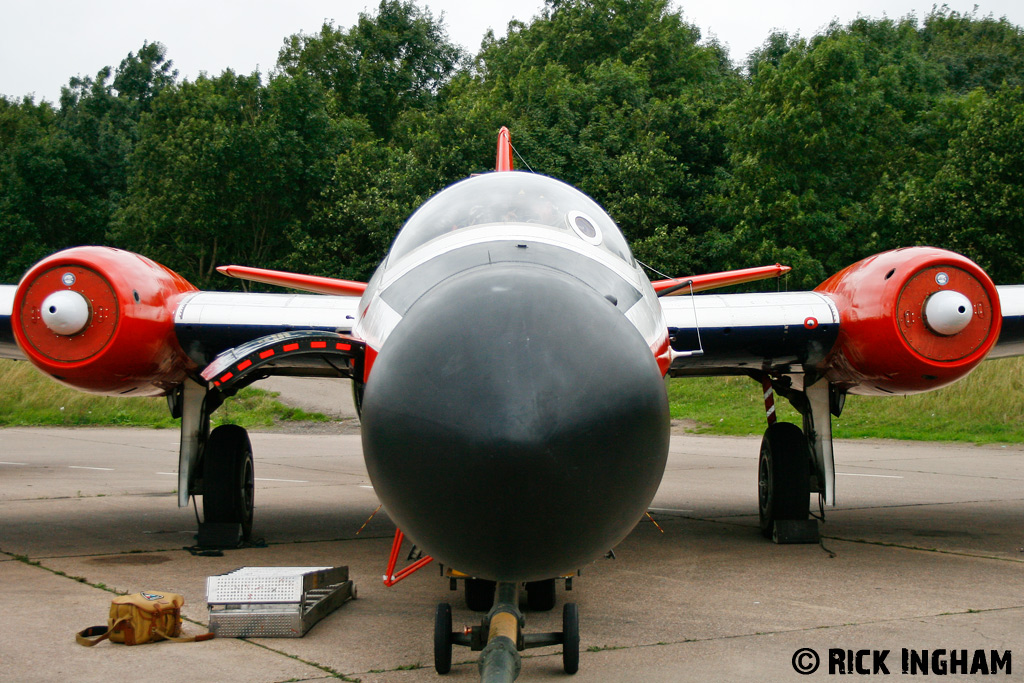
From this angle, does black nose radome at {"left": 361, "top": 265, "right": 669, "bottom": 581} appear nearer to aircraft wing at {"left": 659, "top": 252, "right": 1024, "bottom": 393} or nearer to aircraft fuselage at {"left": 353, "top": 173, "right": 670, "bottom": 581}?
aircraft fuselage at {"left": 353, "top": 173, "right": 670, "bottom": 581}

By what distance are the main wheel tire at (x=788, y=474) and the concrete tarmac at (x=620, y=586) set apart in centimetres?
30

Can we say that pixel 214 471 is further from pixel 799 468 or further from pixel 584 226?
pixel 799 468

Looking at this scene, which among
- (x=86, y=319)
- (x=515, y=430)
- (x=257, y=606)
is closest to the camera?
(x=515, y=430)

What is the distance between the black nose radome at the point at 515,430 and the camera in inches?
88.8

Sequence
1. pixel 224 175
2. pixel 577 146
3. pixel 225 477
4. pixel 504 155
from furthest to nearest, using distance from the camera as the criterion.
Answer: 1. pixel 224 175
2. pixel 577 146
3. pixel 504 155
4. pixel 225 477

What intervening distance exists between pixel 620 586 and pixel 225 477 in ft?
9.88

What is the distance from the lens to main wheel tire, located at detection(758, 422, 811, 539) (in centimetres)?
693

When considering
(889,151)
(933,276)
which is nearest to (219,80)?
(889,151)

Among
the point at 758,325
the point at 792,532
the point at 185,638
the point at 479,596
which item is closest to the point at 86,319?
the point at 185,638

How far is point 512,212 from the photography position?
393 centimetres

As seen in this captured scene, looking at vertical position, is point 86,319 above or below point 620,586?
Answer: above

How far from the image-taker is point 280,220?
37500 mm

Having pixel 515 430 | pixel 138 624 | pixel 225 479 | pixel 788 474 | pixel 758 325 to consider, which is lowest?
pixel 138 624

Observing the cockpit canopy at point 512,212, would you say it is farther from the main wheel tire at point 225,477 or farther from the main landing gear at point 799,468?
the main landing gear at point 799,468
